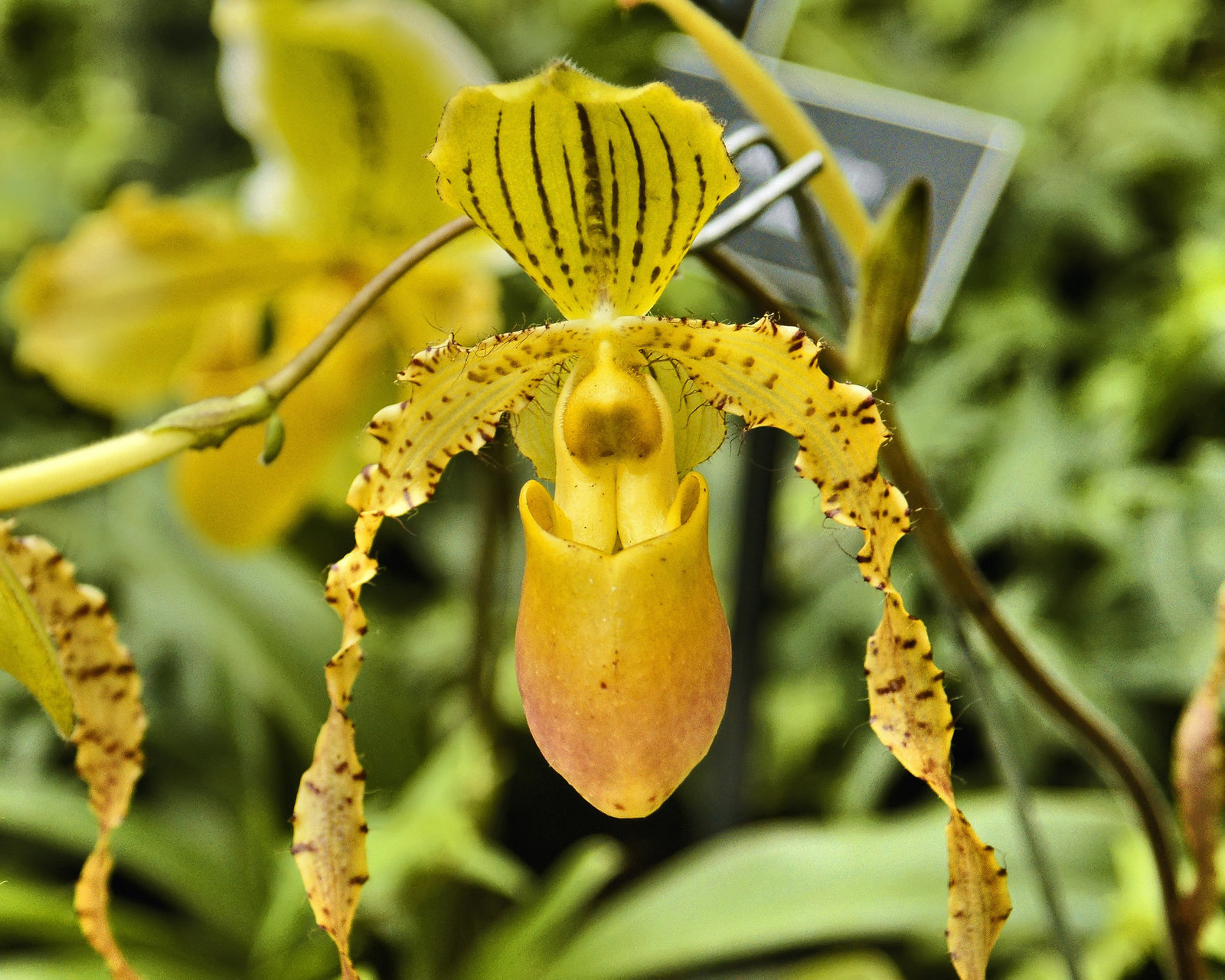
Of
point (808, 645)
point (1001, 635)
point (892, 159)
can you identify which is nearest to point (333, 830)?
point (1001, 635)

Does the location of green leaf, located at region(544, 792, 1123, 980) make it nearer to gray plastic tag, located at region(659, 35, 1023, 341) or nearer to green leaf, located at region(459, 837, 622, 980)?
green leaf, located at region(459, 837, 622, 980)

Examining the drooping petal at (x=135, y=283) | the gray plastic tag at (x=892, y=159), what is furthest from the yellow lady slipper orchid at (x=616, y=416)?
the drooping petal at (x=135, y=283)

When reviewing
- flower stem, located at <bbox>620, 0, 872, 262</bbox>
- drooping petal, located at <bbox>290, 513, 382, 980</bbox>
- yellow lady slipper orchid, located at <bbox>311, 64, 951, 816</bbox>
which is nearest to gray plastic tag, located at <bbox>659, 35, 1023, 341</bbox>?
flower stem, located at <bbox>620, 0, 872, 262</bbox>

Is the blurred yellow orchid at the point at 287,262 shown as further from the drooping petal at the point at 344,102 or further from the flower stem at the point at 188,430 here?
the flower stem at the point at 188,430

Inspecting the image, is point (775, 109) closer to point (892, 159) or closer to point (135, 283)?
point (892, 159)

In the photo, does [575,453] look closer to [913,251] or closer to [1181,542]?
[913,251]
